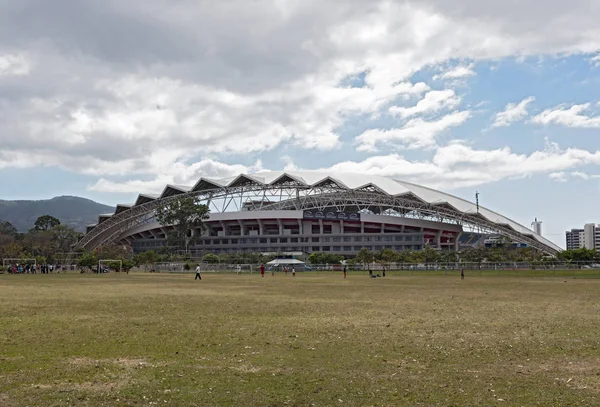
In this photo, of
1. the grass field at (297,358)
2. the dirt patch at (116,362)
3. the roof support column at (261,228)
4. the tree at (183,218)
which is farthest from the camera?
the roof support column at (261,228)

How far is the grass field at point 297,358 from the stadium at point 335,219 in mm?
100922

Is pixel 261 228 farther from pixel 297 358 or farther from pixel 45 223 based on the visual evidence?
pixel 297 358

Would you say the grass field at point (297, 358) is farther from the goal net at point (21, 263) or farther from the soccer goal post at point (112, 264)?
the soccer goal post at point (112, 264)

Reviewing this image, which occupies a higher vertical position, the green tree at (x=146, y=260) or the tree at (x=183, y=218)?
the tree at (x=183, y=218)

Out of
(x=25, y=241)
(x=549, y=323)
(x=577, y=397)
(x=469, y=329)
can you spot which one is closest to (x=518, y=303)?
(x=549, y=323)

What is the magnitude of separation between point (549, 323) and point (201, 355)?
10545mm

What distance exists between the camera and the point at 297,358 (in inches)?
432

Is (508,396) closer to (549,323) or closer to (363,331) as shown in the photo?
(363,331)

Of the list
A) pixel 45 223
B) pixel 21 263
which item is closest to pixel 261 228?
pixel 21 263

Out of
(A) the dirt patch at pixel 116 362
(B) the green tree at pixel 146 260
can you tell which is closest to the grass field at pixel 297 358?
(A) the dirt patch at pixel 116 362

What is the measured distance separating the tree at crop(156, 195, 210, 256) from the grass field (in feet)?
308

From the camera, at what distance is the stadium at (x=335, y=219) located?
396 feet

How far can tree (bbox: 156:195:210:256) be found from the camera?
11275cm

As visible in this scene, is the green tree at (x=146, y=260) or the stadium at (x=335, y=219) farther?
the stadium at (x=335, y=219)
